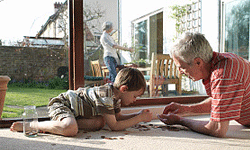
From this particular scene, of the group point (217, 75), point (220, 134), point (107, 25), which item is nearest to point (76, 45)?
point (107, 25)

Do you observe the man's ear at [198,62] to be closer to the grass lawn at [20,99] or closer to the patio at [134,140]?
the patio at [134,140]

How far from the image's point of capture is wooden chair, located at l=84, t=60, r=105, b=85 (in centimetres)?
299

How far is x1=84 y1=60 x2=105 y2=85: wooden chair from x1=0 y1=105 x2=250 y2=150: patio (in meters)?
0.75

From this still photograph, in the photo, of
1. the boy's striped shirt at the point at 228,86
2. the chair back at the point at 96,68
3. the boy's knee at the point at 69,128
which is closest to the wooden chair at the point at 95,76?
the chair back at the point at 96,68

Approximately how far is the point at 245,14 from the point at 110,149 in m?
3.56

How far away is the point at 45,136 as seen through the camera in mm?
2139

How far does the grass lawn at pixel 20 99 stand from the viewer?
2750 mm

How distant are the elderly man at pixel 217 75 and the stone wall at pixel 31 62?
4.78 feet

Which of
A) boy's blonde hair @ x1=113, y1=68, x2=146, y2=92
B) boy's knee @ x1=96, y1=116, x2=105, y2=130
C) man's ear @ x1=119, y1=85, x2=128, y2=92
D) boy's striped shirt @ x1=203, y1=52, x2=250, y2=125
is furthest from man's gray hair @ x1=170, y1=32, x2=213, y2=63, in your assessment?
boy's knee @ x1=96, y1=116, x2=105, y2=130

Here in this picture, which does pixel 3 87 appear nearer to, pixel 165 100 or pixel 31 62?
pixel 31 62

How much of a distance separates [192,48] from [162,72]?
4.92 ft

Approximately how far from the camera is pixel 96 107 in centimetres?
228

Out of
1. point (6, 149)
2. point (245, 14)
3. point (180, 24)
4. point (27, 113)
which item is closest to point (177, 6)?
point (180, 24)

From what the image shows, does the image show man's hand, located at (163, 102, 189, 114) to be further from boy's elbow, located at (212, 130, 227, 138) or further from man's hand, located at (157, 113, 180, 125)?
boy's elbow, located at (212, 130, 227, 138)
